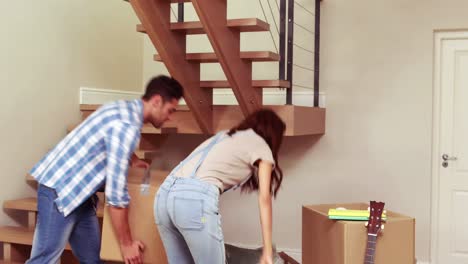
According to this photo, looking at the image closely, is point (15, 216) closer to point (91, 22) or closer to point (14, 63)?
point (14, 63)

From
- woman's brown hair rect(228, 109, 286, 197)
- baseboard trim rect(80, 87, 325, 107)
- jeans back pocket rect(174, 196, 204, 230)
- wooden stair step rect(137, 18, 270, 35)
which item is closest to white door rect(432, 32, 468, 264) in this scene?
baseboard trim rect(80, 87, 325, 107)

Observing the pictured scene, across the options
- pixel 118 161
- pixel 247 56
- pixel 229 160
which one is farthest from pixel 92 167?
pixel 247 56

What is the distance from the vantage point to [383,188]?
4691mm

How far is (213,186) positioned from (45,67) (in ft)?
7.50

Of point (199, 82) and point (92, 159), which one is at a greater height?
point (199, 82)

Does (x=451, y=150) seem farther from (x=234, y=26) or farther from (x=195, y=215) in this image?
(x=195, y=215)

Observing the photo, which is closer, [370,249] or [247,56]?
[370,249]

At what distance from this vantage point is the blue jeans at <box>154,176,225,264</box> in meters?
2.33

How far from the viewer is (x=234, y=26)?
11.7 feet

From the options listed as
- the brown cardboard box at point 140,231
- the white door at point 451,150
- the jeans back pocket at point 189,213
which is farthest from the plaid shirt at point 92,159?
the white door at point 451,150

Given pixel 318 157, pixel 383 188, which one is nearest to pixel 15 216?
pixel 318 157

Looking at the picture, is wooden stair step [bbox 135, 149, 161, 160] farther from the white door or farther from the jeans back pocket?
the white door

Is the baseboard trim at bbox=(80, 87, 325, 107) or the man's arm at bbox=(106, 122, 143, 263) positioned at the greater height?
the baseboard trim at bbox=(80, 87, 325, 107)

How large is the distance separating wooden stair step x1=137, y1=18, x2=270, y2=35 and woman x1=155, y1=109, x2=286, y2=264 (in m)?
1.07
